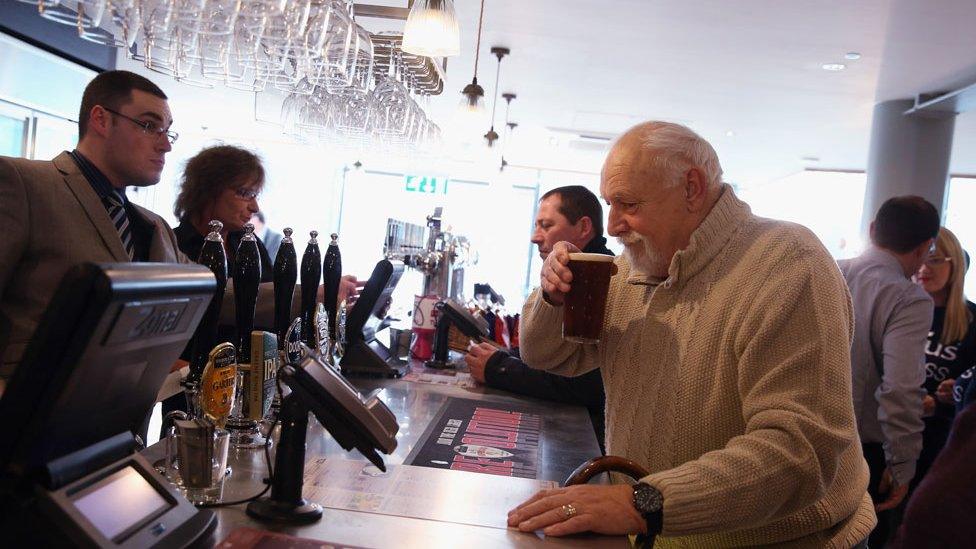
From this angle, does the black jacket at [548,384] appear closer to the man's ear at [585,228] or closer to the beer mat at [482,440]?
the beer mat at [482,440]

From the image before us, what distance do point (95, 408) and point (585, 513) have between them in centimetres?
79

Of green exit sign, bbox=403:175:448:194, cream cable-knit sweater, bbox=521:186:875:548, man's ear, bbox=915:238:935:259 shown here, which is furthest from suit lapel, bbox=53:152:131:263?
green exit sign, bbox=403:175:448:194

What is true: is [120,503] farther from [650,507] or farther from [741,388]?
[741,388]

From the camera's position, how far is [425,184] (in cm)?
1678

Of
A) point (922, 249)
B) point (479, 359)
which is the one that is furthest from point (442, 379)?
point (922, 249)

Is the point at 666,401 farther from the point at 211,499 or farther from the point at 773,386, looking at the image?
the point at 211,499

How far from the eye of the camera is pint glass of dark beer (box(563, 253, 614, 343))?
1777mm

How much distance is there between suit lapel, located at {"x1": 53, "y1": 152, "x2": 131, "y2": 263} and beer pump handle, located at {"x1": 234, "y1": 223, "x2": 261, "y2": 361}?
794 mm

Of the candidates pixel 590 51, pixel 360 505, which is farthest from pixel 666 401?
pixel 590 51

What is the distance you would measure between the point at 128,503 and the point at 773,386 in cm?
108

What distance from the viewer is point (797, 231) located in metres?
1.67

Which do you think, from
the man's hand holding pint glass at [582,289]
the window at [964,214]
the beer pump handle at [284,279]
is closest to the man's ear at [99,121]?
the beer pump handle at [284,279]

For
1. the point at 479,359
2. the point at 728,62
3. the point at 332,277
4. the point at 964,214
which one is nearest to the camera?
the point at 332,277

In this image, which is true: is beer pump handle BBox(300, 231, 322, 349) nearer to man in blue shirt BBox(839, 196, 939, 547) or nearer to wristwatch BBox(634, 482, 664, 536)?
wristwatch BBox(634, 482, 664, 536)
